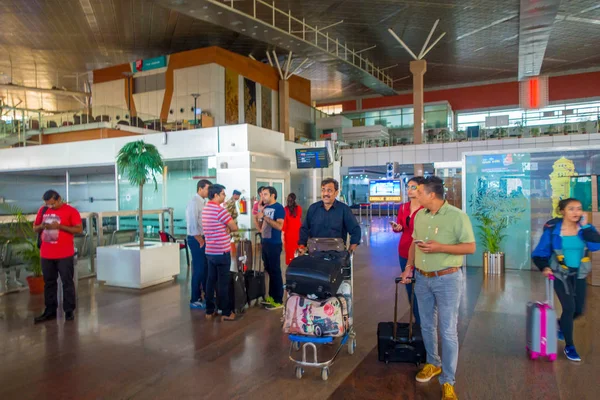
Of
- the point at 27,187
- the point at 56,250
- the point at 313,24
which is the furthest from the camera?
the point at 313,24

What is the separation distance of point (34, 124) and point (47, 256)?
14239 mm

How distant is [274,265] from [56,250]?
2.70m

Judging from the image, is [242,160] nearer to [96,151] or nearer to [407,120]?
[96,151]

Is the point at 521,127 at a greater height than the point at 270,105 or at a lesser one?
lesser

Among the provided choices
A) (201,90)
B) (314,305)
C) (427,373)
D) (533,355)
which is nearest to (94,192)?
(201,90)

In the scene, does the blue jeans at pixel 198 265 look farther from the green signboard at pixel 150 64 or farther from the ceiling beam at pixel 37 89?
the ceiling beam at pixel 37 89

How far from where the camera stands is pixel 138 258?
22.3 feet

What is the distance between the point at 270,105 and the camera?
24.7 meters

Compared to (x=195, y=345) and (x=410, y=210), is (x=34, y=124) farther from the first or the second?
(x=410, y=210)

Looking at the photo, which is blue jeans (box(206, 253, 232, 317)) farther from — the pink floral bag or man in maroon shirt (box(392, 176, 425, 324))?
man in maroon shirt (box(392, 176, 425, 324))

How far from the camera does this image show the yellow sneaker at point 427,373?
130 inches

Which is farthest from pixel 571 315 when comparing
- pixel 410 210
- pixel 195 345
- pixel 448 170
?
pixel 448 170

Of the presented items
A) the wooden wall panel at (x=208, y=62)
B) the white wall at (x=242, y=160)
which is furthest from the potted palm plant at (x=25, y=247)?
the wooden wall panel at (x=208, y=62)

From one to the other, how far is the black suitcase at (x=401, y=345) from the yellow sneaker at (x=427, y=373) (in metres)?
0.21
